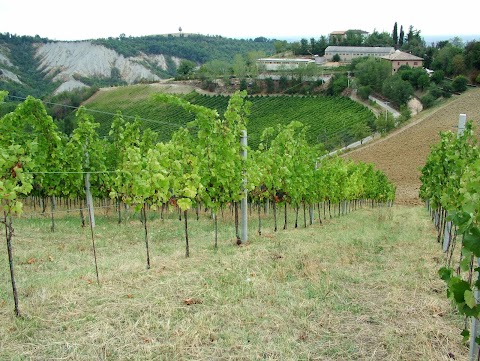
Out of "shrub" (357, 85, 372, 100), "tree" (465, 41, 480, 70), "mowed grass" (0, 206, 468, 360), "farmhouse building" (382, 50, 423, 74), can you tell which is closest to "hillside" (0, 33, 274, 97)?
"farmhouse building" (382, 50, 423, 74)

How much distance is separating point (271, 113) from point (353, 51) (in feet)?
167

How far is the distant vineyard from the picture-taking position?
5200 cm

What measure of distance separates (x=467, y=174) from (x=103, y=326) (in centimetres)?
540

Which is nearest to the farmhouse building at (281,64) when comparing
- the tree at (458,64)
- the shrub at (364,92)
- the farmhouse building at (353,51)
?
the farmhouse building at (353,51)

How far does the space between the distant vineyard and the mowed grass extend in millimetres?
38162

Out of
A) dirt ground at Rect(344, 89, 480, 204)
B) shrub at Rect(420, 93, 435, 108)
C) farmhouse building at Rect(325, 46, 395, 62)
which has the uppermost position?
farmhouse building at Rect(325, 46, 395, 62)

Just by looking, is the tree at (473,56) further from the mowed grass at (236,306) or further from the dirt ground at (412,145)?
the mowed grass at (236,306)

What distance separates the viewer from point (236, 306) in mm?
6039

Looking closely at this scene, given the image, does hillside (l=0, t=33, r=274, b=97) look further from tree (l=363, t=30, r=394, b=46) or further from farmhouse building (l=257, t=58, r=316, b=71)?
tree (l=363, t=30, r=394, b=46)

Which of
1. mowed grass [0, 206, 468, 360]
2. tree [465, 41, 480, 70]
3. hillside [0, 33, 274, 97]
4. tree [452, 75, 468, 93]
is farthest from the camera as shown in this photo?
hillside [0, 33, 274, 97]

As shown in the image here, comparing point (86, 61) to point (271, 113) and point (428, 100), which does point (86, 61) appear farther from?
point (428, 100)

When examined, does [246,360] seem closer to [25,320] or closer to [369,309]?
[369,309]

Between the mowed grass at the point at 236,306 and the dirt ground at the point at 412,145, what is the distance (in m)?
25.9

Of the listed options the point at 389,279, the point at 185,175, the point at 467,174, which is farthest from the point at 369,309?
the point at 185,175
